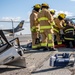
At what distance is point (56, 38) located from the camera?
13.3 meters

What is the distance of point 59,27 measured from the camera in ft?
43.0

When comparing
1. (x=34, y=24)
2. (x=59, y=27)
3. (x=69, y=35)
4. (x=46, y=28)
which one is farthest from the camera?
(x=59, y=27)

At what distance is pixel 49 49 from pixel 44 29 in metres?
0.90

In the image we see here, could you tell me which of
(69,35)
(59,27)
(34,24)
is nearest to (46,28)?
(34,24)

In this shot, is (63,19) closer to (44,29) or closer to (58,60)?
(44,29)

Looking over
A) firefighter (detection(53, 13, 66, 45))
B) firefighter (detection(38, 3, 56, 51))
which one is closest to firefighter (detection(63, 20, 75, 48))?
firefighter (detection(53, 13, 66, 45))

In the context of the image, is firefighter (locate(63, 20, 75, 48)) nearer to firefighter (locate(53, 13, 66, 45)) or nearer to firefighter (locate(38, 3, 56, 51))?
firefighter (locate(53, 13, 66, 45))

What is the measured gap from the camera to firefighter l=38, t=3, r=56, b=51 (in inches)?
448

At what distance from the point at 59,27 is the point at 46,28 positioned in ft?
5.86

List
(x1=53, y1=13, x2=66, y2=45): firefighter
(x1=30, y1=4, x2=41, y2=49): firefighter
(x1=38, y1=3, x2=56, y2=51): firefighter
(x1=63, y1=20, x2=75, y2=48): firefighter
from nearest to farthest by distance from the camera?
(x1=38, y1=3, x2=56, y2=51): firefighter
(x1=30, y1=4, x2=41, y2=49): firefighter
(x1=63, y1=20, x2=75, y2=48): firefighter
(x1=53, y1=13, x2=66, y2=45): firefighter

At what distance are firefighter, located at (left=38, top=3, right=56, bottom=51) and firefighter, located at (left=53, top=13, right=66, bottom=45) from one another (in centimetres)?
157

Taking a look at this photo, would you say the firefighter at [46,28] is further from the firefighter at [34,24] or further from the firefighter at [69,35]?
the firefighter at [69,35]

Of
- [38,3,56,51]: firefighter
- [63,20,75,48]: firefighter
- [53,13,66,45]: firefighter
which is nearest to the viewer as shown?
[38,3,56,51]: firefighter

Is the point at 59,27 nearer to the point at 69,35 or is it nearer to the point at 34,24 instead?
the point at 69,35
